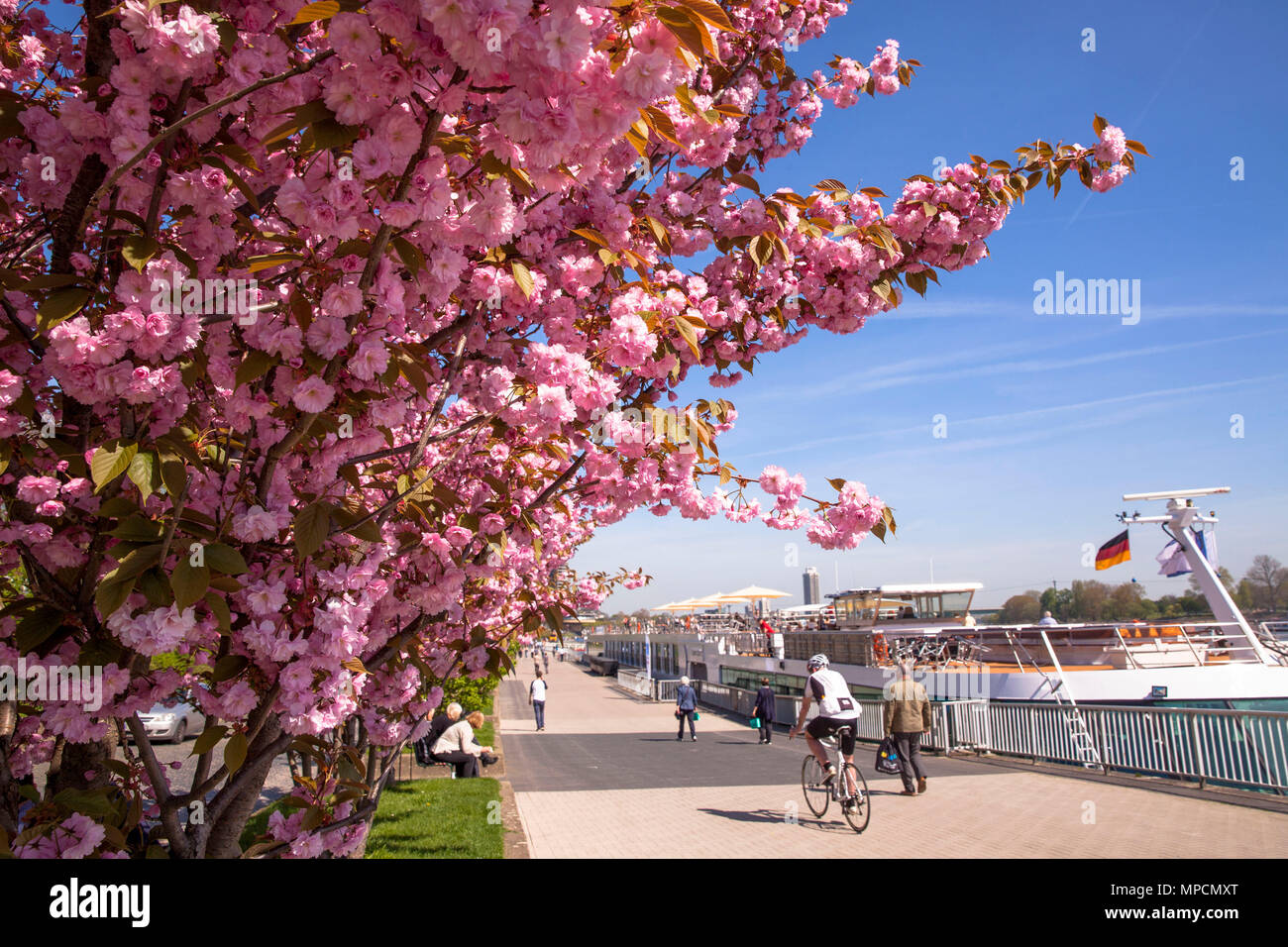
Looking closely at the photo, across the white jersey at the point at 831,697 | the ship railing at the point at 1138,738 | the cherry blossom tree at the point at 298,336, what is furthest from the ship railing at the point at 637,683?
the cherry blossom tree at the point at 298,336

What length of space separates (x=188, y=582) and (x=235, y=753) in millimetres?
704

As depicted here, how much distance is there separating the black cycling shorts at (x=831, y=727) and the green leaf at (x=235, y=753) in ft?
24.2

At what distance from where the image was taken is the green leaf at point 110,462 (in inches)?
64.0

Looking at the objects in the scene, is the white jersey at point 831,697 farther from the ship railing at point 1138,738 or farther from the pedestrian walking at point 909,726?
the ship railing at point 1138,738

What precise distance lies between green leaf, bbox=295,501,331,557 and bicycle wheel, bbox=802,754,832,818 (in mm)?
7994

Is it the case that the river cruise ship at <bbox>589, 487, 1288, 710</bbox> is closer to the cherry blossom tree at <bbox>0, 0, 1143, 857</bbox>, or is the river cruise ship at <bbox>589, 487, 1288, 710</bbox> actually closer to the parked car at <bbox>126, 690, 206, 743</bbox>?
the cherry blossom tree at <bbox>0, 0, 1143, 857</bbox>

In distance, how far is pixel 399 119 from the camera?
5.38 feet

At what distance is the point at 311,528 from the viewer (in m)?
1.92

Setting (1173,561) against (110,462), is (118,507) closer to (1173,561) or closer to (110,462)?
(110,462)

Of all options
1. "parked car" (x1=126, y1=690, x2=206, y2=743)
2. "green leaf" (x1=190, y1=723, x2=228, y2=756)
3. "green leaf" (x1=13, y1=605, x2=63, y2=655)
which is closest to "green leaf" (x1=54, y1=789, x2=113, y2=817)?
"green leaf" (x1=190, y1=723, x2=228, y2=756)

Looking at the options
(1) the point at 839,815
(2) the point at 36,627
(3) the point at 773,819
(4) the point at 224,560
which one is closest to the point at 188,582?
(4) the point at 224,560

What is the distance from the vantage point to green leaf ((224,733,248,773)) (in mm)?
2049

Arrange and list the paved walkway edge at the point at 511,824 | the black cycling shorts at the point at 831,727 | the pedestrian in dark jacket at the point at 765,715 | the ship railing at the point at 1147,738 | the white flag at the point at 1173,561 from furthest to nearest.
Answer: the white flag at the point at 1173,561, the pedestrian in dark jacket at the point at 765,715, the ship railing at the point at 1147,738, the black cycling shorts at the point at 831,727, the paved walkway edge at the point at 511,824
